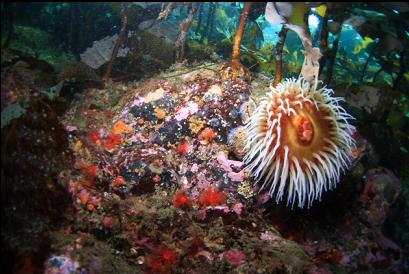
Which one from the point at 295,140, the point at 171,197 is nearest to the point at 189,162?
the point at 171,197

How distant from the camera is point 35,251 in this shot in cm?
214

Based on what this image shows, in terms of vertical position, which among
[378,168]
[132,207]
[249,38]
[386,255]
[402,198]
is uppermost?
[249,38]

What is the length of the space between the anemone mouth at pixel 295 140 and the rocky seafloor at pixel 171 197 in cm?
33

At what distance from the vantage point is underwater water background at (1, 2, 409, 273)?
7.68 feet

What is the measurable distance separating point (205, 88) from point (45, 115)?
1.69m

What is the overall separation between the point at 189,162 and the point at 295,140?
3.56 ft

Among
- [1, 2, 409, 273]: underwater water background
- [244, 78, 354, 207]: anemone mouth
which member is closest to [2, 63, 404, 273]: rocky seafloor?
[1, 2, 409, 273]: underwater water background

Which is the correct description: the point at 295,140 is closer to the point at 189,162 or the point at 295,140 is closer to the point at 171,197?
the point at 189,162

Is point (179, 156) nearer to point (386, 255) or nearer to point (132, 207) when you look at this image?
point (132, 207)

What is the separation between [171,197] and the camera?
120 inches

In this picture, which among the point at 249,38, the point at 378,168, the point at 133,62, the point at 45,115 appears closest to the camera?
the point at 45,115

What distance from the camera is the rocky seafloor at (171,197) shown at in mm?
2314

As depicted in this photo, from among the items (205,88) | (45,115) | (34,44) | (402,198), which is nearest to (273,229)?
(205,88)

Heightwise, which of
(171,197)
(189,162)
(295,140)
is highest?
(295,140)
